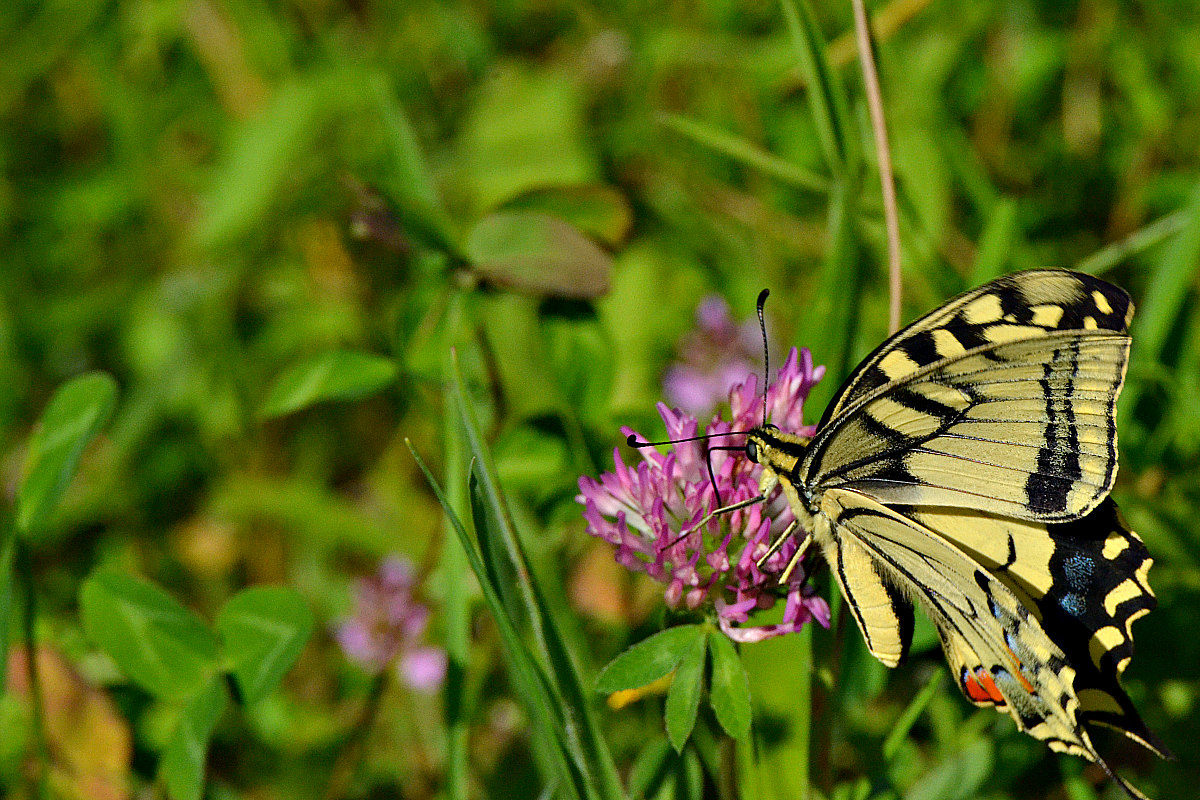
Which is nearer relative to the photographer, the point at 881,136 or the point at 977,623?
the point at 977,623

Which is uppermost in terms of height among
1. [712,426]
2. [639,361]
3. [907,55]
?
[712,426]

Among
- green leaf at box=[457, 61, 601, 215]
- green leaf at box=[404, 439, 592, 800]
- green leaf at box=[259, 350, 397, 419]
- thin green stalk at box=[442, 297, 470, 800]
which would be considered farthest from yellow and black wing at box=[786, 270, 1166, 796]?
green leaf at box=[457, 61, 601, 215]

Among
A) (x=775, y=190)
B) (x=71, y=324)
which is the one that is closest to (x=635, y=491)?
(x=775, y=190)

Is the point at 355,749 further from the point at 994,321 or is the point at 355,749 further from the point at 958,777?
the point at 994,321

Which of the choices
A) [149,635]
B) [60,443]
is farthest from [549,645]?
[60,443]

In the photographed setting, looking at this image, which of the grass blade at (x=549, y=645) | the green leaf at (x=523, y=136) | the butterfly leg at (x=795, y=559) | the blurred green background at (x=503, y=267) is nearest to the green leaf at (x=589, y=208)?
the blurred green background at (x=503, y=267)

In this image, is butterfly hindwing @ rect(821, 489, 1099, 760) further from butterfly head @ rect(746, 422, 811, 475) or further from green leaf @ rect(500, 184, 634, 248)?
green leaf @ rect(500, 184, 634, 248)

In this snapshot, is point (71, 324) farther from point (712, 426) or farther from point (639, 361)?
point (712, 426)

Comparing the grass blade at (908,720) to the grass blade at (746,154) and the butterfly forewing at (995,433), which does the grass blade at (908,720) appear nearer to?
the butterfly forewing at (995,433)
